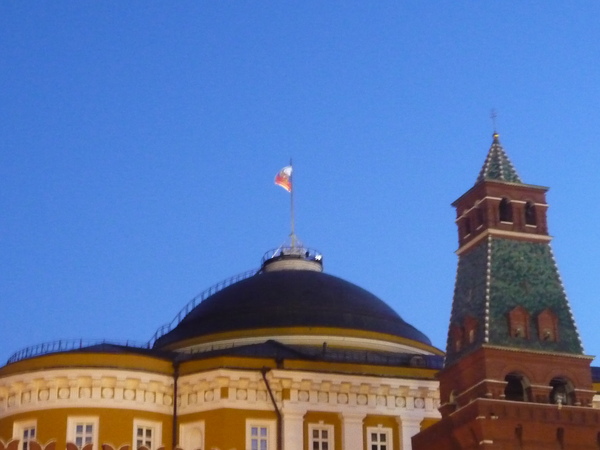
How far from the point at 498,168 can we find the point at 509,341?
7.44m

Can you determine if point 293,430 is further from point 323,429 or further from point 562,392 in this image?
point 562,392

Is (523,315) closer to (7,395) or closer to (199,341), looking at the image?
(199,341)

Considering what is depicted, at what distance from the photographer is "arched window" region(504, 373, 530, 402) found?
1988 inches

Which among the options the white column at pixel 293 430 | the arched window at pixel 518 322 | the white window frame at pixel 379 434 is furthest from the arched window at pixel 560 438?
the white column at pixel 293 430

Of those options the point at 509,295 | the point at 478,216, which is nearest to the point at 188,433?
the point at 509,295

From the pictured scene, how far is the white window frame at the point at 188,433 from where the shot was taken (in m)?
54.2

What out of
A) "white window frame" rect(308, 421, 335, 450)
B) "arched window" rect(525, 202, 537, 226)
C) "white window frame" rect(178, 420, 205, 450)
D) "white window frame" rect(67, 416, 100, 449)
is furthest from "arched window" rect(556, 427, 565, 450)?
"white window frame" rect(67, 416, 100, 449)

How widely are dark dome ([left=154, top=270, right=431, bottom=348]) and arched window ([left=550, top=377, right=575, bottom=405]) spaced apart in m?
11.5

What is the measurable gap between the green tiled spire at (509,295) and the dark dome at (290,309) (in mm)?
8515

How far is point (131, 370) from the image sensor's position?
5453 cm

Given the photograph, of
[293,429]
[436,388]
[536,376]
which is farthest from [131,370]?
[536,376]

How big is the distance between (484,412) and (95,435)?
14.8m

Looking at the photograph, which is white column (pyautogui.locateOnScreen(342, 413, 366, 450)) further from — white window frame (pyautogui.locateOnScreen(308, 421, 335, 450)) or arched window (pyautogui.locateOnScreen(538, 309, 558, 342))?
arched window (pyautogui.locateOnScreen(538, 309, 558, 342))

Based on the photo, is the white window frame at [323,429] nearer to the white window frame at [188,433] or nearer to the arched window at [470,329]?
the white window frame at [188,433]
